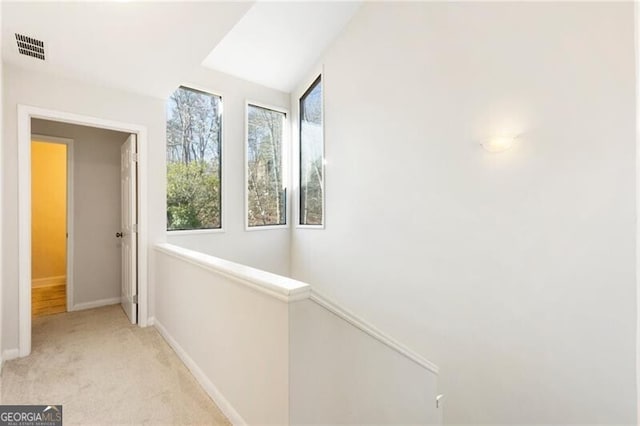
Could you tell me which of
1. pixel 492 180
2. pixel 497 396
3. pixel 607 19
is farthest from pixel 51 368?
pixel 607 19

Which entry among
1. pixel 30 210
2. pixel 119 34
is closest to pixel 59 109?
pixel 30 210

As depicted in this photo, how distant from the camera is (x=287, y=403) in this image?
1284mm

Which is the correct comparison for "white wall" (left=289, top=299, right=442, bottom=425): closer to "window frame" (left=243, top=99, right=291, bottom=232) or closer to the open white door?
the open white door

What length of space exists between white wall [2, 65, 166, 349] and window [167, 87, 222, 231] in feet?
1.50

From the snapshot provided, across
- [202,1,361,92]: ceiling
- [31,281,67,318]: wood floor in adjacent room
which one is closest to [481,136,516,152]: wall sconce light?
[202,1,361,92]: ceiling

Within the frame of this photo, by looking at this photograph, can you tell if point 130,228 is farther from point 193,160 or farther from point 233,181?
point 233,181

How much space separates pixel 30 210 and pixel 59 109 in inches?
37.0

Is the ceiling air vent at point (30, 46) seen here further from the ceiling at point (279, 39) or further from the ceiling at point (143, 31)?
the ceiling at point (279, 39)

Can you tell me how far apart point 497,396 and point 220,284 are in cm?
235

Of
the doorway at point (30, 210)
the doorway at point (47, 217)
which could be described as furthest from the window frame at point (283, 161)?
the doorway at point (47, 217)

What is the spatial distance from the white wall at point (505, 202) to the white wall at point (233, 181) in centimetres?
176

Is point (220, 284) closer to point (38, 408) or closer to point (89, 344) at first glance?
point (38, 408)

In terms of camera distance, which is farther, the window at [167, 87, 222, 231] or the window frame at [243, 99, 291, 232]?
the window frame at [243, 99, 291, 232]

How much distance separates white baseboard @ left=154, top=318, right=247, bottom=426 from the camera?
1721 millimetres
